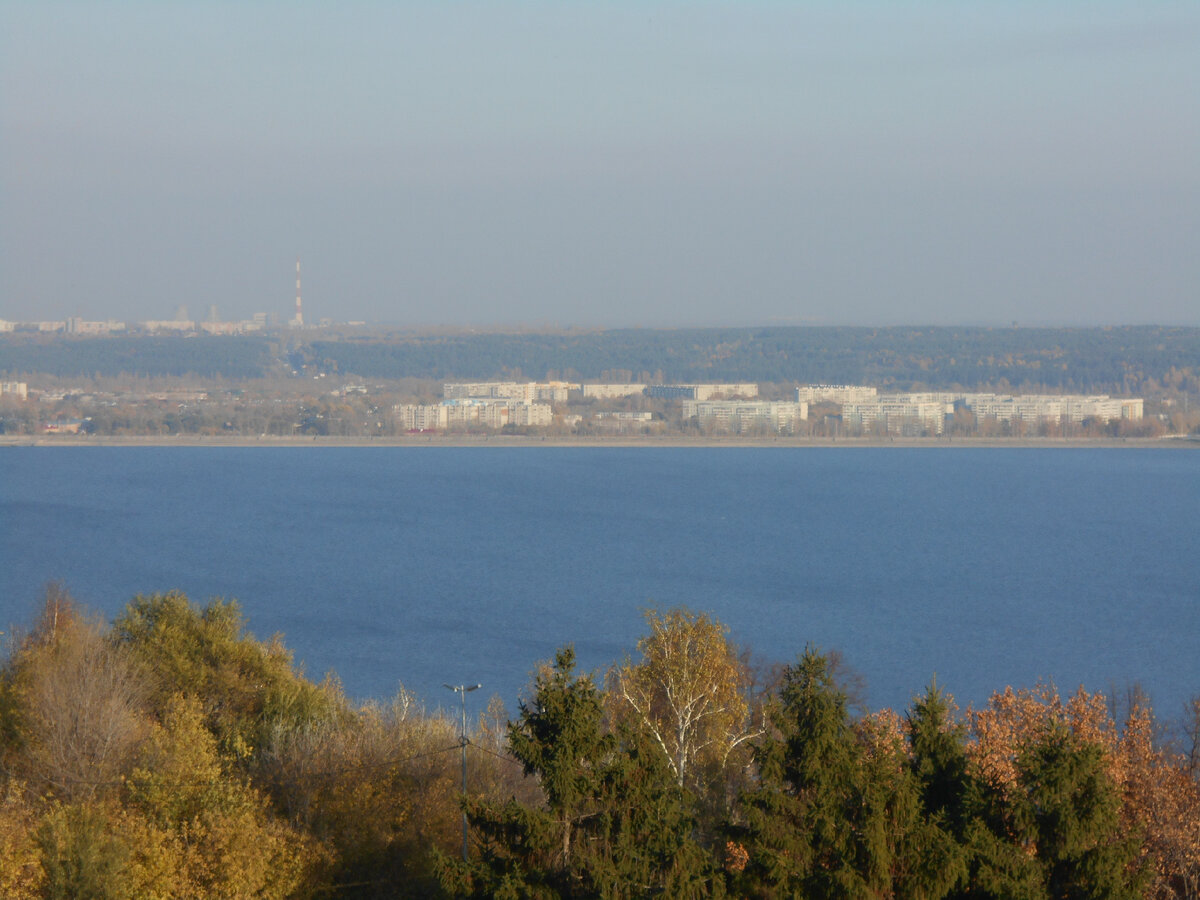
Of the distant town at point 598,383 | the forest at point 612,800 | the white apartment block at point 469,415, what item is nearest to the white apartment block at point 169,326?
the distant town at point 598,383

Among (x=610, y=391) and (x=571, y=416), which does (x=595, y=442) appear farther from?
(x=610, y=391)

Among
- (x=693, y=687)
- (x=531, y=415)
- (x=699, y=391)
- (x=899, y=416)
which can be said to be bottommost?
(x=899, y=416)

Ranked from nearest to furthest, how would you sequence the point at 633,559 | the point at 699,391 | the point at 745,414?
1. the point at 633,559
2. the point at 745,414
3. the point at 699,391

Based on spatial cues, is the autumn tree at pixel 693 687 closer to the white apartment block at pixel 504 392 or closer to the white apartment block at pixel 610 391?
the white apartment block at pixel 504 392

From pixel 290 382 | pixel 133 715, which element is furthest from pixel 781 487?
pixel 290 382

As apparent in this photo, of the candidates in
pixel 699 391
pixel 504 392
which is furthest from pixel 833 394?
pixel 504 392

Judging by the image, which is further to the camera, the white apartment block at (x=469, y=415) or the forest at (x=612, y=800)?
the white apartment block at (x=469, y=415)

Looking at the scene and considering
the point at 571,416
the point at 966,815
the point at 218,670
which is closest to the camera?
the point at 966,815

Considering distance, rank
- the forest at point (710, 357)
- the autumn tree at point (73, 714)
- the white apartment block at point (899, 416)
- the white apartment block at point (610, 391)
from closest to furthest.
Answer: the autumn tree at point (73, 714), the white apartment block at point (899, 416), the white apartment block at point (610, 391), the forest at point (710, 357)
